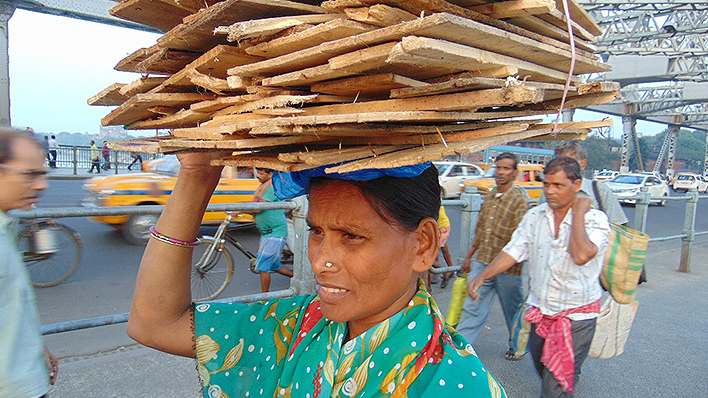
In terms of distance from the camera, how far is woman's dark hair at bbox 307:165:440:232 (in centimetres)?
121

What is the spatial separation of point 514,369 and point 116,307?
4.15 meters

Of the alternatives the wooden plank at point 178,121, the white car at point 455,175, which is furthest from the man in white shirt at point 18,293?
the white car at point 455,175

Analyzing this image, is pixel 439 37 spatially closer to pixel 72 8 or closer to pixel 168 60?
pixel 168 60

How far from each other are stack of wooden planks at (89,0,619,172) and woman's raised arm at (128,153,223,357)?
280 millimetres

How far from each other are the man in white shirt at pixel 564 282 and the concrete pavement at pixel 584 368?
2.51 feet

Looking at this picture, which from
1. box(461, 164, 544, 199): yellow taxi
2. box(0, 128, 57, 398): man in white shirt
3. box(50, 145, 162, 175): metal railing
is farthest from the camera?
box(50, 145, 162, 175): metal railing

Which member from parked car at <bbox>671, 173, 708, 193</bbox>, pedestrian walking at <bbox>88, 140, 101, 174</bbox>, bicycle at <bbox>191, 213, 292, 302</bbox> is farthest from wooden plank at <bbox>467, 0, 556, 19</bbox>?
parked car at <bbox>671, 173, 708, 193</bbox>

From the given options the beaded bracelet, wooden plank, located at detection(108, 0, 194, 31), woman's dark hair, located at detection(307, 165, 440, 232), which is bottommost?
the beaded bracelet

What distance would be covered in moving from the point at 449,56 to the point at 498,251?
11.6 ft

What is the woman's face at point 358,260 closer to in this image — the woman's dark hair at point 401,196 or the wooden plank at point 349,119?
the woman's dark hair at point 401,196

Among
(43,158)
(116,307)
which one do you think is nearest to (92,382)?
(43,158)

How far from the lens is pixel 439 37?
84 cm

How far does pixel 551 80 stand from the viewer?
3.55 feet

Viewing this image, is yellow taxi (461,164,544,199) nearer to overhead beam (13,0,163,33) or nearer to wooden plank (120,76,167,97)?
overhead beam (13,0,163,33)
